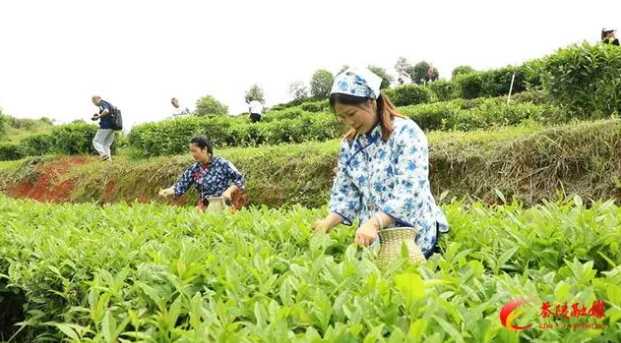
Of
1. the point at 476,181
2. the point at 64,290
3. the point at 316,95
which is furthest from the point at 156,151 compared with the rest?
the point at 316,95

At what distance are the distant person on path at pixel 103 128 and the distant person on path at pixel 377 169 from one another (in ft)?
39.6

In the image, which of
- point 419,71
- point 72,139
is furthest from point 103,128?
point 419,71

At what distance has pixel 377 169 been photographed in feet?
8.73

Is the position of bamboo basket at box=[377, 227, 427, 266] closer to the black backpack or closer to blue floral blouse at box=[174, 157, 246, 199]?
blue floral blouse at box=[174, 157, 246, 199]

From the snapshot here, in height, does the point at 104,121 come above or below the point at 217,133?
above

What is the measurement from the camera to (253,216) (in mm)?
3596

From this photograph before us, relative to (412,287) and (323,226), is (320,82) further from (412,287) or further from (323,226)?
(412,287)

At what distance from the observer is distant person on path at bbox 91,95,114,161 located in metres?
13.9

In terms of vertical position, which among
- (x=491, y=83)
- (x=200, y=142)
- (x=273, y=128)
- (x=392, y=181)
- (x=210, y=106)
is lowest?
(x=210, y=106)

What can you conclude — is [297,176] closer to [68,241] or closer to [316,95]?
[68,241]

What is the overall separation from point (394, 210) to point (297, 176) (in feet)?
19.0

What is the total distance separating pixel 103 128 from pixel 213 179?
9.39 m

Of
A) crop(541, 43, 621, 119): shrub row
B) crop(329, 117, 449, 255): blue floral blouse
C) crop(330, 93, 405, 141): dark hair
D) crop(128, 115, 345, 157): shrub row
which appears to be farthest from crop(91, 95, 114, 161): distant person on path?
crop(330, 93, 405, 141): dark hair

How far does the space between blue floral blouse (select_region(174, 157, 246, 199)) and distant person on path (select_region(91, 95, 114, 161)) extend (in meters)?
8.65
